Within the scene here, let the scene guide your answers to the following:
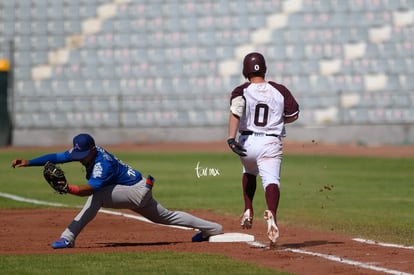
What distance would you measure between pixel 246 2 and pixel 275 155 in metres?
23.5

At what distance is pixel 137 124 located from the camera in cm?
3331

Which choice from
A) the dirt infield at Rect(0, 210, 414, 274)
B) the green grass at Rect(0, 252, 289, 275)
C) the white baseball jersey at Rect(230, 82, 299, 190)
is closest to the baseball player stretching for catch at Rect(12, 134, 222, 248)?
the dirt infield at Rect(0, 210, 414, 274)

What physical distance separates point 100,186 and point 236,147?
4.62ft

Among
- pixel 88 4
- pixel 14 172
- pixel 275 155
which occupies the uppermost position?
pixel 88 4

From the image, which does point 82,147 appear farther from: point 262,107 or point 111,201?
point 262,107

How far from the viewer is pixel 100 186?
10203 mm

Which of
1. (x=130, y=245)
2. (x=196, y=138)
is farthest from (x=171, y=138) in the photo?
(x=130, y=245)

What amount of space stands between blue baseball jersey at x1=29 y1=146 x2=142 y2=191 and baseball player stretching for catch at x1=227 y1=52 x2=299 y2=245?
1.19 m

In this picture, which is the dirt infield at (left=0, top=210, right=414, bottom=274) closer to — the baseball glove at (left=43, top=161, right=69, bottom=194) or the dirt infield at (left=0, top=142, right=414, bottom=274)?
the dirt infield at (left=0, top=142, right=414, bottom=274)

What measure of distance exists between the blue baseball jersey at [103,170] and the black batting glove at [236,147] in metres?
1.12

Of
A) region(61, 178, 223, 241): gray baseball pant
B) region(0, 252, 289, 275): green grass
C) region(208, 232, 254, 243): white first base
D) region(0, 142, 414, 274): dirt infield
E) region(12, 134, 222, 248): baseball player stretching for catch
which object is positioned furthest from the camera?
region(208, 232, 254, 243): white first base

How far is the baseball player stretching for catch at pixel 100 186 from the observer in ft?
33.3

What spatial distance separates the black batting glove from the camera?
10148 mm

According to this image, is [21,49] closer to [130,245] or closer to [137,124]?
[137,124]
